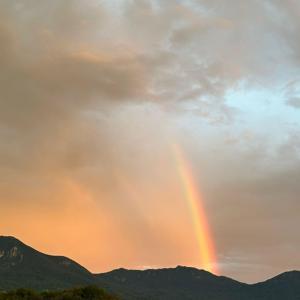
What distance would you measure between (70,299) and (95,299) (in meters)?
10.6

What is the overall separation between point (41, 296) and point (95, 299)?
2183cm

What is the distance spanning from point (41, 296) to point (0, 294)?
16.1 meters

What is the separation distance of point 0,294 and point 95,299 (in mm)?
37254

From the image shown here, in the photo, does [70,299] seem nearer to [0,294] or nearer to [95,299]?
[95,299]

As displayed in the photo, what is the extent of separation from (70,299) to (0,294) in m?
27.3

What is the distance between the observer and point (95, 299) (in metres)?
199

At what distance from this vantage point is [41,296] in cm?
19875

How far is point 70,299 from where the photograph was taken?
637ft

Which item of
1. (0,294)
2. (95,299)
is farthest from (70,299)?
(0,294)

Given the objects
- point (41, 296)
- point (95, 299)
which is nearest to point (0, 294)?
point (41, 296)

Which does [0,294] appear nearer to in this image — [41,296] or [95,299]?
[41,296]
